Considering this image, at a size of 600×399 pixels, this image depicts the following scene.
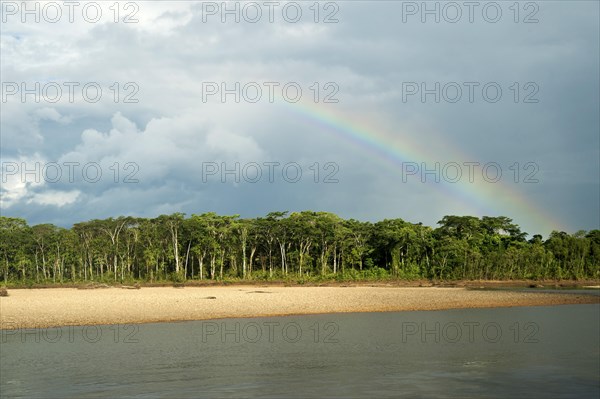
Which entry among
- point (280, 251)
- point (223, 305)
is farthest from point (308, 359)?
point (280, 251)

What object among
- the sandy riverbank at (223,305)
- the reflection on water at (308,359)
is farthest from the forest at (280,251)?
the reflection on water at (308,359)

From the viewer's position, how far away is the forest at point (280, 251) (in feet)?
376

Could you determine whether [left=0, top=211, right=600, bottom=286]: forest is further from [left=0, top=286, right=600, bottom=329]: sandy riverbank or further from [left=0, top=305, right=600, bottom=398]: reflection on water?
[left=0, top=305, right=600, bottom=398]: reflection on water

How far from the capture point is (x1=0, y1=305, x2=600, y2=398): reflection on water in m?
23.6

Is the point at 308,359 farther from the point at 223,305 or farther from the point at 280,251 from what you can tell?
the point at 280,251

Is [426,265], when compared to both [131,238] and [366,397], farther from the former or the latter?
[366,397]

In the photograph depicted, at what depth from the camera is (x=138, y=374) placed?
26.8 metres

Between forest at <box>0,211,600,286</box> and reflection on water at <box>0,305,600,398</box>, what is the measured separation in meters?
64.7

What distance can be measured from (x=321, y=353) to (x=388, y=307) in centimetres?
2801

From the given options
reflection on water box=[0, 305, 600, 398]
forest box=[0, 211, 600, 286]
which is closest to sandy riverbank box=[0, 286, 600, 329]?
reflection on water box=[0, 305, 600, 398]

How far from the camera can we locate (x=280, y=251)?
127625mm

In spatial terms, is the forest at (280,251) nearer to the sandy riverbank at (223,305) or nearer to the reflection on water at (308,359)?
the sandy riverbank at (223,305)

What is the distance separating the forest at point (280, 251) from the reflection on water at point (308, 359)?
212 ft

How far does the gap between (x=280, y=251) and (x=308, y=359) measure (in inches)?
3803
